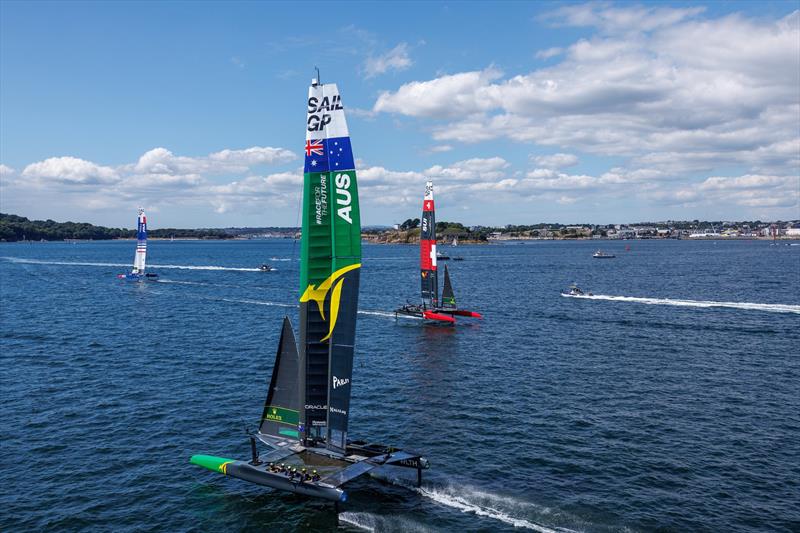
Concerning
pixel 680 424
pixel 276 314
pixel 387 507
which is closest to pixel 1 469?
pixel 387 507

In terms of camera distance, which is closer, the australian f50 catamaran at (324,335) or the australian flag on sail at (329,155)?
the australian f50 catamaran at (324,335)

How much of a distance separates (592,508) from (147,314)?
6910 centimetres

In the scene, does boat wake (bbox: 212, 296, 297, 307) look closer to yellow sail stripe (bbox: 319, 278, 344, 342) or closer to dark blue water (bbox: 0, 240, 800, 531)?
dark blue water (bbox: 0, 240, 800, 531)

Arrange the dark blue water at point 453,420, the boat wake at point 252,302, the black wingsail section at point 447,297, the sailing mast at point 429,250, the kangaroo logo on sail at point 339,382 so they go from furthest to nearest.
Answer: the boat wake at point 252,302, the black wingsail section at point 447,297, the sailing mast at point 429,250, the kangaroo logo on sail at point 339,382, the dark blue water at point 453,420

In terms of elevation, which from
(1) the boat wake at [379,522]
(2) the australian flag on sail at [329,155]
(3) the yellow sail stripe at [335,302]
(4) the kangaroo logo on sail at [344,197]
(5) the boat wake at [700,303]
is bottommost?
(1) the boat wake at [379,522]

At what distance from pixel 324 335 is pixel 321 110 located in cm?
1018

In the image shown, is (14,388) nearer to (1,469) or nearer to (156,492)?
(1,469)

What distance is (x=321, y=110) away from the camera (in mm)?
23828

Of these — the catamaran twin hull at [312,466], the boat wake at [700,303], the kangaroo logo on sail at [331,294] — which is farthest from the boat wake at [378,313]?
the kangaroo logo on sail at [331,294]

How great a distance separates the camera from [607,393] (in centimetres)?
3962

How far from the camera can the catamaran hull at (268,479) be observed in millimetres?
21828

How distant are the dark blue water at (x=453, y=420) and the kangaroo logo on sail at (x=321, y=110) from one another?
16.6m

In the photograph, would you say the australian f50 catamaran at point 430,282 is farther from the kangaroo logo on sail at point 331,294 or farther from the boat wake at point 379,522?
the boat wake at point 379,522

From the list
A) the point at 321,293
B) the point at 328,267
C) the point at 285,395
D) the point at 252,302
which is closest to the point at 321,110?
the point at 328,267
